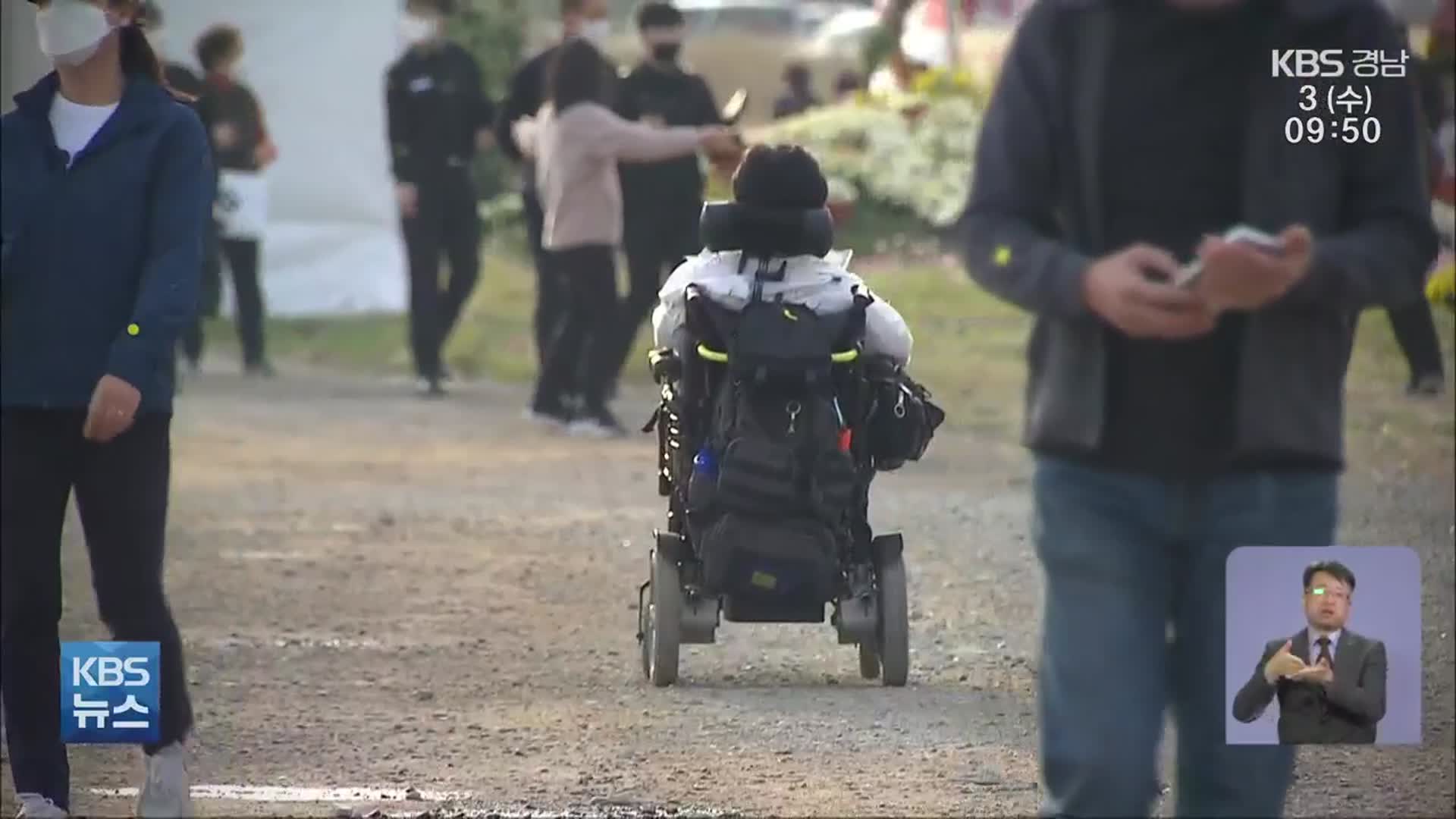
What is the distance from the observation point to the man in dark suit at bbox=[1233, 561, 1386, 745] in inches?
153

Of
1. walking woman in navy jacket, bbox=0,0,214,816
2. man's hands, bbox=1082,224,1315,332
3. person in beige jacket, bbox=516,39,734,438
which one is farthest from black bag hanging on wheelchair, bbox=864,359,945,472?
man's hands, bbox=1082,224,1315,332

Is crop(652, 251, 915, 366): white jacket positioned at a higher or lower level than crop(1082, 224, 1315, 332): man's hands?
lower

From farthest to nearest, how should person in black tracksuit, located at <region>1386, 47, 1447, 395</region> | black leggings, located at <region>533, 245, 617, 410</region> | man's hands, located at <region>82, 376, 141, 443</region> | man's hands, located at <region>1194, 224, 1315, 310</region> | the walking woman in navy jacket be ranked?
1. black leggings, located at <region>533, 245, 617, 410</region>
2. person in black tracksuit, located at <region>1386, 47, 1447, 395</region>
3. the walking woman in navy jacket
4. man's hands, located at <region>82, 376, 141, 443</region>
5. man's hands, located at <region>1194, 224, 1315, 310</region>

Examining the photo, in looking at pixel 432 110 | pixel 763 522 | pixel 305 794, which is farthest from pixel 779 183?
pixel 432 110

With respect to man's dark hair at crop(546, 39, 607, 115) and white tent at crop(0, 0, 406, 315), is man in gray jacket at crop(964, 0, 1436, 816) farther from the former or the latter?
white tent at crop(0, 0, 406, 315)

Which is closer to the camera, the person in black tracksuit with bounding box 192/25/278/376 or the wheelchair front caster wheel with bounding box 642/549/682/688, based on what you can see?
the wheelchair front caster wheel with bounding box 642/549/682/688

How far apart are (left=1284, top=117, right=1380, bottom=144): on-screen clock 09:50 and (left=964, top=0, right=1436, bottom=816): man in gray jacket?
0.06 ft

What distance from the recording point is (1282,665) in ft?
13.2

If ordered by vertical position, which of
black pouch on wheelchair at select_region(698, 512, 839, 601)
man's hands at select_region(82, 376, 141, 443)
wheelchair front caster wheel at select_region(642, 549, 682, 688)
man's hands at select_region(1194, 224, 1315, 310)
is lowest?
wheelchair front caster wheel at select_region(642, 549, 682, 688)

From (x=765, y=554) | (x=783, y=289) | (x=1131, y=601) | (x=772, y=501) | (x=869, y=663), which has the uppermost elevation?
(x=783, y=289)

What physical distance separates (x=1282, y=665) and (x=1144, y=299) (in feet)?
3.25

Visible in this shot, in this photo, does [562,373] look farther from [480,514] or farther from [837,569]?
[837,569]

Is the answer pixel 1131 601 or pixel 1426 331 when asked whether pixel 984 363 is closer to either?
pixel 1426 331

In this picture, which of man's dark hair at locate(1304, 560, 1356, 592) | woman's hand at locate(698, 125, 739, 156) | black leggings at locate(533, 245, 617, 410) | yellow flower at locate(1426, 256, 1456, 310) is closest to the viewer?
man's dark hair at locate(1304, 560, 1356, 592)
